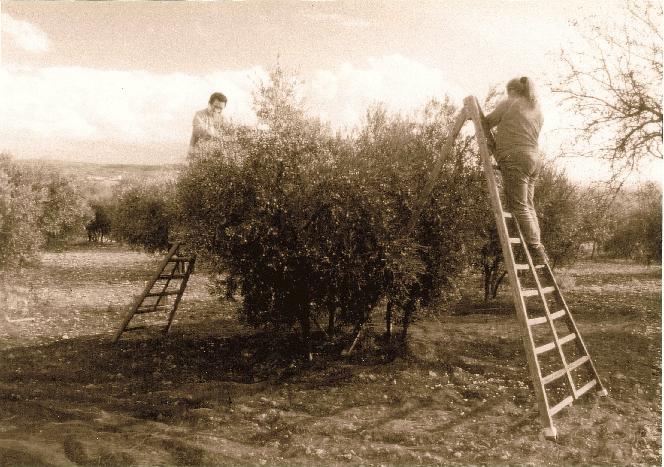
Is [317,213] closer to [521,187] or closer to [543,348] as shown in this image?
[521,187]

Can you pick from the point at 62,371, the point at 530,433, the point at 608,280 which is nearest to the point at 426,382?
the point at 530,433

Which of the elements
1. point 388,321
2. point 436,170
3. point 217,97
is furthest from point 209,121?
point 388,321

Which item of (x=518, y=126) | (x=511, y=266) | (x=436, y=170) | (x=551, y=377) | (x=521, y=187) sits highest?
(x=518, y=126)

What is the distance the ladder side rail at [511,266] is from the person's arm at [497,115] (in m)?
0.12

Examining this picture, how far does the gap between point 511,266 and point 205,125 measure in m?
6.91

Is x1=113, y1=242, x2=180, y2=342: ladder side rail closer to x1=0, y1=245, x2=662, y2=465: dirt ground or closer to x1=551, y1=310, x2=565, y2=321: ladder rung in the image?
x1=0, y1=245, x2=662, y2=465: dirt ground

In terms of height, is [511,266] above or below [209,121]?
below

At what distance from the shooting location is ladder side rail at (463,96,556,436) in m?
6.26

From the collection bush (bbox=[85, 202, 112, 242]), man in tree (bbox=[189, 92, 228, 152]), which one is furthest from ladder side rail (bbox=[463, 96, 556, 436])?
bush (bbox=[85, 202, 112, 242])

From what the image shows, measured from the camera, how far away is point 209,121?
36.3 ft

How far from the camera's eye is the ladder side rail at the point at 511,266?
6.26m

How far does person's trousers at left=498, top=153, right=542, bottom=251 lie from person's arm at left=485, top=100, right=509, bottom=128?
538 mm

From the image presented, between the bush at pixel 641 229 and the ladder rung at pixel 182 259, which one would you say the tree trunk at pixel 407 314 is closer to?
the ladder rung at pixel 182 259

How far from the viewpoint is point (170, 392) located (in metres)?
8.73
